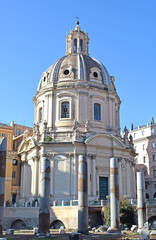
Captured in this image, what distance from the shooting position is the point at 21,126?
239 ft

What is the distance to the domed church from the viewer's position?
44656 millimetres

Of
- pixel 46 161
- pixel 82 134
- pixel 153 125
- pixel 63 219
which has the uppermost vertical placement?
pixel 153 125

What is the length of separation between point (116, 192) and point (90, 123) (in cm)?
2154

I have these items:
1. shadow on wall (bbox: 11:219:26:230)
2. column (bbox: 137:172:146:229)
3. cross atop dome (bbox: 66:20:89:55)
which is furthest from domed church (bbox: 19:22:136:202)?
column (bbox: 137:172:146:229)

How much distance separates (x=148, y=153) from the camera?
6712cm

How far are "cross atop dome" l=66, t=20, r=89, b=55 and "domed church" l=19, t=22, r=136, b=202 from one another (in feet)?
9.49

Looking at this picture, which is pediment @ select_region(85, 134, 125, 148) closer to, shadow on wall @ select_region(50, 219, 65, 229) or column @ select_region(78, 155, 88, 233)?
shadow on wall @ select_region(50, 219, 65, 229)

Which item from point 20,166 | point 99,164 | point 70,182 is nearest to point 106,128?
point 99,164

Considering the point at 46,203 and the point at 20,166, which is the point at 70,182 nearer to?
the point at 20,166

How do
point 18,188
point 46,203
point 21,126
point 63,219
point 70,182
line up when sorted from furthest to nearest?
point 21,126
point 18,188
point 70,182
point 63,219
point 46,203

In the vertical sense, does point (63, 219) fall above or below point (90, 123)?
below

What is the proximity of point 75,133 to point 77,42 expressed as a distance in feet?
67.1

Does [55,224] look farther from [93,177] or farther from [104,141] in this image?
[104,141]

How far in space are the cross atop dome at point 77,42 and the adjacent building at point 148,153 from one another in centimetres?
2152
